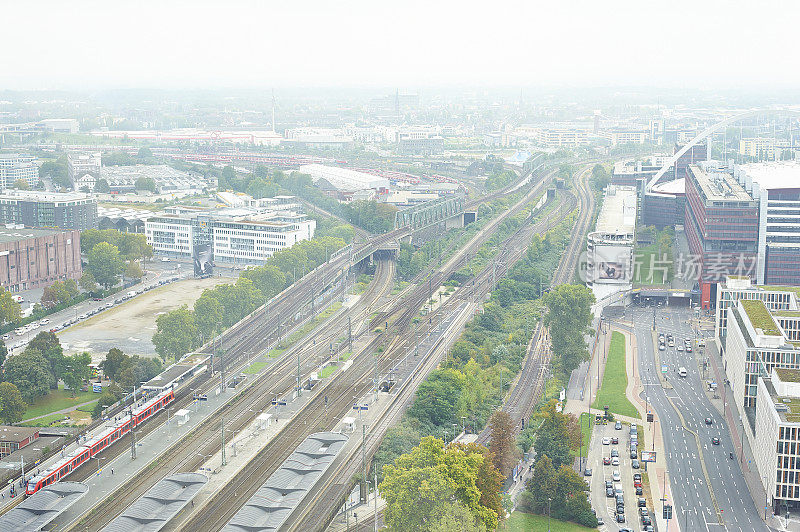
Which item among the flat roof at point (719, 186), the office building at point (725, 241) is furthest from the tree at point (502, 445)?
the flat roof at point (719, 186)

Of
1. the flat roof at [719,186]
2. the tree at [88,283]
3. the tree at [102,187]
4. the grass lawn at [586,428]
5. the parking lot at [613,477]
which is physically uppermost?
the flat roof at [719,186]

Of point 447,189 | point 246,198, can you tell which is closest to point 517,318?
point 246,198

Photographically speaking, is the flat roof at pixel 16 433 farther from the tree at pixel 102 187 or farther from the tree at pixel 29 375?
the tree at pixel 102 187

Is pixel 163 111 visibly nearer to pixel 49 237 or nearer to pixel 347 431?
pixel 49 237

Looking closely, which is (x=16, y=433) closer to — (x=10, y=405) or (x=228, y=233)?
(x=10, y=405)

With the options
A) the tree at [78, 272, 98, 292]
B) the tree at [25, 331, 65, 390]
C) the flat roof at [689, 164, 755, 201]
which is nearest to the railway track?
the tree at [25, 331, 65, 390]

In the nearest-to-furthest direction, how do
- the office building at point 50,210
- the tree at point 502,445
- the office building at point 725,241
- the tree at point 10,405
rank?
1. the tree at point 502,445
2. the tree at point 10,405
3. the office building at point 725,241
4. the office building at point 50,210

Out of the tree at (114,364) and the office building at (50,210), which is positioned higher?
the office building at (50,210)

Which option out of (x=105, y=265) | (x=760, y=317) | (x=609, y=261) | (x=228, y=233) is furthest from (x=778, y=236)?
(x=105, y=265)

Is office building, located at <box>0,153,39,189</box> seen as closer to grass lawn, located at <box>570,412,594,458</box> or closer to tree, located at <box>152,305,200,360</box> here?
tree, located at <box>152,305,200,360</box>
